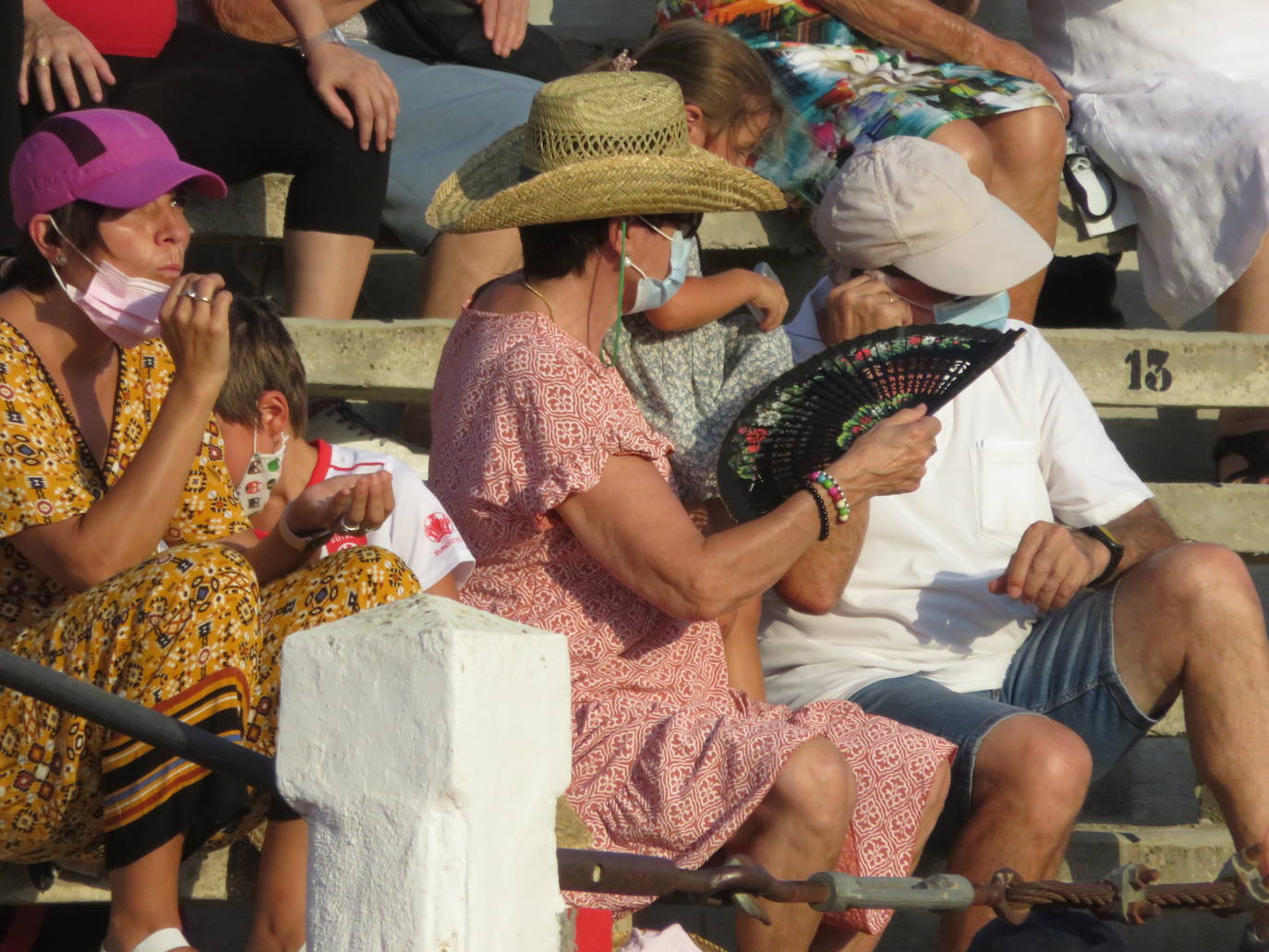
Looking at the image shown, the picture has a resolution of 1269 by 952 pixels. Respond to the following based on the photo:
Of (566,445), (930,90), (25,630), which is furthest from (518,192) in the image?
(930,90)

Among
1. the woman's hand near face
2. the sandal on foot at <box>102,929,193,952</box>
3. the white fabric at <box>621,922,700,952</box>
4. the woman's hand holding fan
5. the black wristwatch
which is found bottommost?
the sandal on foot at <box>102,929,193,952</box>

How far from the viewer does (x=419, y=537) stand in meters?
2.77

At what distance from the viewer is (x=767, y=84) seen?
3619 millimetres

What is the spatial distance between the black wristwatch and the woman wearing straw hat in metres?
0.44

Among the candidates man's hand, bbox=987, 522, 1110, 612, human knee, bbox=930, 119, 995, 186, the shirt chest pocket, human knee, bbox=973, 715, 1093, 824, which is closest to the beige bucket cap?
the shirt chest pocket

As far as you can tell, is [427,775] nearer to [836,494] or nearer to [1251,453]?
[836,494]

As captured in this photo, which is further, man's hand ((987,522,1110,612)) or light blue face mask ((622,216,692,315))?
man's hand ((987,522,1110,612))

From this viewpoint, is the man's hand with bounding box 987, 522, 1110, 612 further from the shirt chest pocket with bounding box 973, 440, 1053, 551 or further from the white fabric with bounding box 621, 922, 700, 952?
the white fabric with bounding box 621, 922, 700, 952

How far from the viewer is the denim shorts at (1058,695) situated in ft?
9.36

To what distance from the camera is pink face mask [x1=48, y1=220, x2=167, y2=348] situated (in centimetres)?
275

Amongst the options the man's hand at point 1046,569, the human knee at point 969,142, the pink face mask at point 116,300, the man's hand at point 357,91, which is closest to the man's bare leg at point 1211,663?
the man's hand at point 1046,569

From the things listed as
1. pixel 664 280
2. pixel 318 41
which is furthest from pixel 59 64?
pixel 664 280

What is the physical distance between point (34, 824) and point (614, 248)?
1.21 m

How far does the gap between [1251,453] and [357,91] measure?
2.19 m
